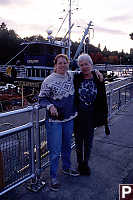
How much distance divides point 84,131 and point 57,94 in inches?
30.9

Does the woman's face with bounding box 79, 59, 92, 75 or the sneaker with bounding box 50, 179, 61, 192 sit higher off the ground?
the woman's face with bounding box 79, 59, 92, 75

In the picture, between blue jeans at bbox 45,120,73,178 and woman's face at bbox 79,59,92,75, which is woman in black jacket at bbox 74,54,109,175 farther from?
blue jeans at bbox 45,120,73,178

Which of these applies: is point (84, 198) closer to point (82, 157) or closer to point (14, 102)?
point (82, 157)

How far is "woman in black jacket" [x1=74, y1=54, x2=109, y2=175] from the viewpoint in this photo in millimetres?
2887

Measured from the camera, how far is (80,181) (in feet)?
9.77

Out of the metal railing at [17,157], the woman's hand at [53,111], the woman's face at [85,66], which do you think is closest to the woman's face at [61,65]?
the woman's face at [85,66]

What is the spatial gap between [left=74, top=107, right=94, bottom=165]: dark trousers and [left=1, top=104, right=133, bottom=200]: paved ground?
0.33 m

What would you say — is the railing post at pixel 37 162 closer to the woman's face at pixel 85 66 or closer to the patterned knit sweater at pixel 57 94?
the patterned knit sweater at pixel 57 94

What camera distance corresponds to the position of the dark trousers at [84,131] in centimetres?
300

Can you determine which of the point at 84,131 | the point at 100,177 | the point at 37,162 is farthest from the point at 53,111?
the point at 100,177

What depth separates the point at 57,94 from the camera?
263 cm

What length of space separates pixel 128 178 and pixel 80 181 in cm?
70

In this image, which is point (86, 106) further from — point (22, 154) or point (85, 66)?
point (22, 154)

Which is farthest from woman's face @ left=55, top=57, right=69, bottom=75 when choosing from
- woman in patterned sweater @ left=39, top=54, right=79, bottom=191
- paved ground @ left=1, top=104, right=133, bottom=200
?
paved ground @ left=1, top=104, right=133, bottom=200
